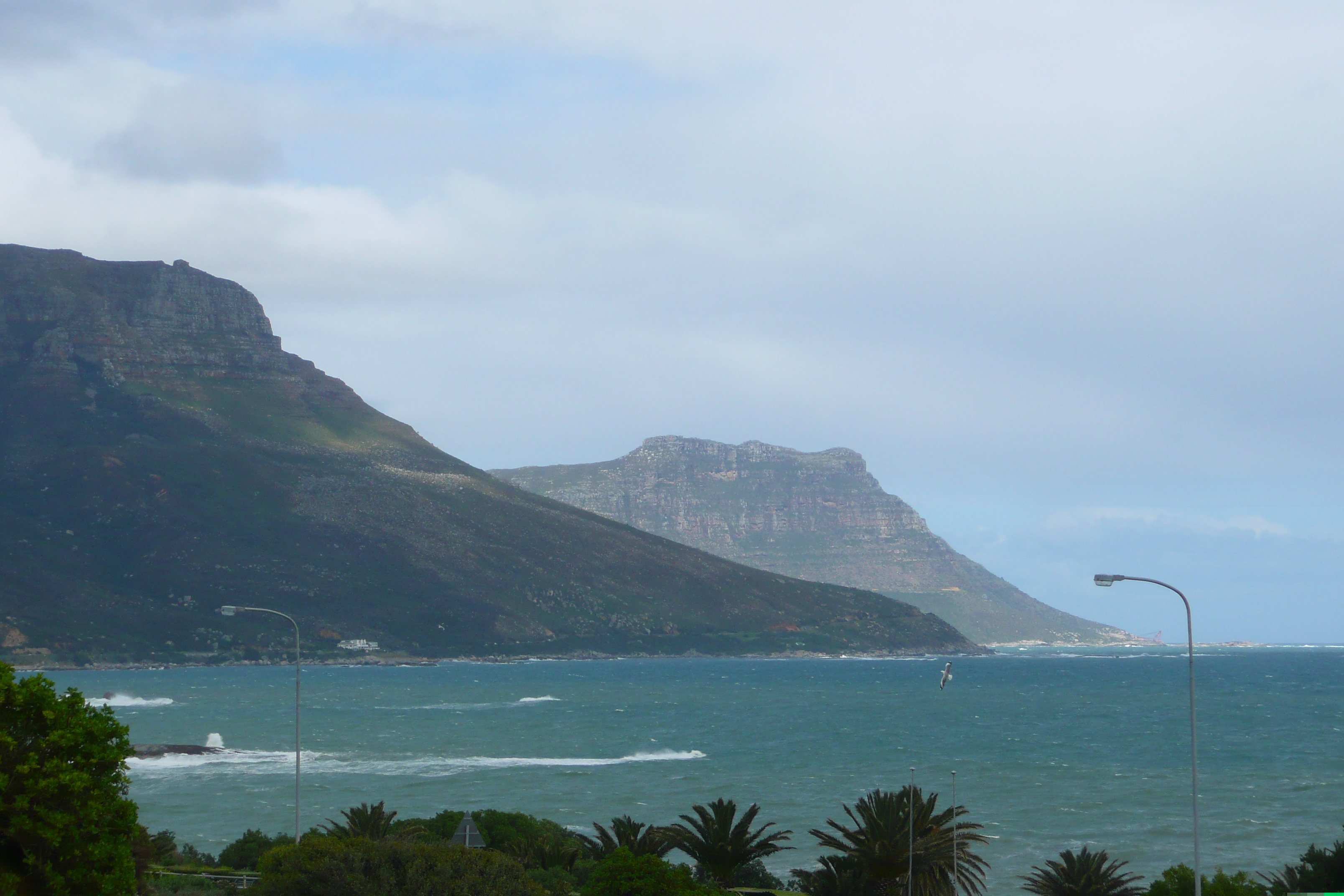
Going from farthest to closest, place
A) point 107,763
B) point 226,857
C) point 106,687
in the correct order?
1. point 106,687
2. point 226,857
3. point 107,763

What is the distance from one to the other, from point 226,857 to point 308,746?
5693 centimetres

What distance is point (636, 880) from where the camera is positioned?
26828 mm

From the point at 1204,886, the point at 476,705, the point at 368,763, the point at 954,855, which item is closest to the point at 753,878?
the point at 954,855

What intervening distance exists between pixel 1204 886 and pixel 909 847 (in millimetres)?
6805

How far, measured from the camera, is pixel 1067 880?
1267 inches

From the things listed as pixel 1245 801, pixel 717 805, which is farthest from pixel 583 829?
pixel 1245 801

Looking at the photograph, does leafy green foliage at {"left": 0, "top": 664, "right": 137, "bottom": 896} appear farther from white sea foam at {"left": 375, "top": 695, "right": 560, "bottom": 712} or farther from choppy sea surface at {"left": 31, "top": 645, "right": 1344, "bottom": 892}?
white sea foam at {"left": 375, "top": 695, "right": 560, "bottom": 712}

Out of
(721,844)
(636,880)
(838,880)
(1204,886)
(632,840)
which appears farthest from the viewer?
(632,840)

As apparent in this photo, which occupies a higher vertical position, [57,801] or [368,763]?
[57,801]

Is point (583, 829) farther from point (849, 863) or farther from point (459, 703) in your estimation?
point (459, 703)

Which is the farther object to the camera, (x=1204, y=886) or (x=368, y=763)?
(x=368, y=763)

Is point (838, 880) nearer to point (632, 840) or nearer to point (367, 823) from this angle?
point (632, 840)

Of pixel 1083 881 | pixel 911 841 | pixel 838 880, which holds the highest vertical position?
pixel 911 841

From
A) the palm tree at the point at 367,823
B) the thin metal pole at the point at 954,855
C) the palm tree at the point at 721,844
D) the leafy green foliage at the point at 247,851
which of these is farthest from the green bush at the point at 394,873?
the leafy green foliage at the point at 247,851
